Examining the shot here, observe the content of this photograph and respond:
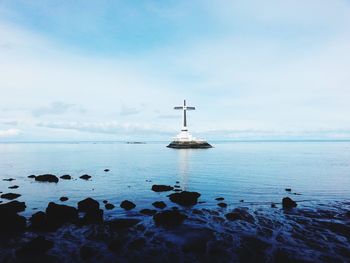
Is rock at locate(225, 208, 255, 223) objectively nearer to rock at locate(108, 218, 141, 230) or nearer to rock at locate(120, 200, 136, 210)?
rock at locate(108, 218, 141, 230)

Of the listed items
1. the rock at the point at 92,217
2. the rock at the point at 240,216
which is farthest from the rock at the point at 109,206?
the rock at the point at 240,216

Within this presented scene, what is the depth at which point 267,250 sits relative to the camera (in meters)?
18.3

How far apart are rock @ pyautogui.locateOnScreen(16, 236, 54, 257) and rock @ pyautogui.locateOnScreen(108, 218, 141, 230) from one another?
5.37m

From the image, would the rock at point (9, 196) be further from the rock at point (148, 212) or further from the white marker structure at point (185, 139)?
the white marker structure at point (185, 139)

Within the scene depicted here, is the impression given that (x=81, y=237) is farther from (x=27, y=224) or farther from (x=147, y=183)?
(x=147, y=183)

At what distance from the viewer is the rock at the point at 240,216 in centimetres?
2516

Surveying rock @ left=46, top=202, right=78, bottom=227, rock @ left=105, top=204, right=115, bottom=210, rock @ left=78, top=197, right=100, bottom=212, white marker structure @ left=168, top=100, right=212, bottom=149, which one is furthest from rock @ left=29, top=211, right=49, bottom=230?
white marker structure @ left=168, top=100, right=212, bottom=149

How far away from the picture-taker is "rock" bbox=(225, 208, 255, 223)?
25156 mm

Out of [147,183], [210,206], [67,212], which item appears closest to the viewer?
[67,212]

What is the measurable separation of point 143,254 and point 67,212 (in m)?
10.5

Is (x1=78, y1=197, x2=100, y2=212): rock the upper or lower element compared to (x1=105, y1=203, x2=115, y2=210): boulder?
upper

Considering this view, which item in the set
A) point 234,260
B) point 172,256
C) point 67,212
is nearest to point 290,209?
point 234,260

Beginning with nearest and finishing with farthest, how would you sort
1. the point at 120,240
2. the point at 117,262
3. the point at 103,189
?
the point at 117,262 → the point at 120,240 → the point at 103,189

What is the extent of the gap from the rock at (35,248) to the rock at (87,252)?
2301mm
